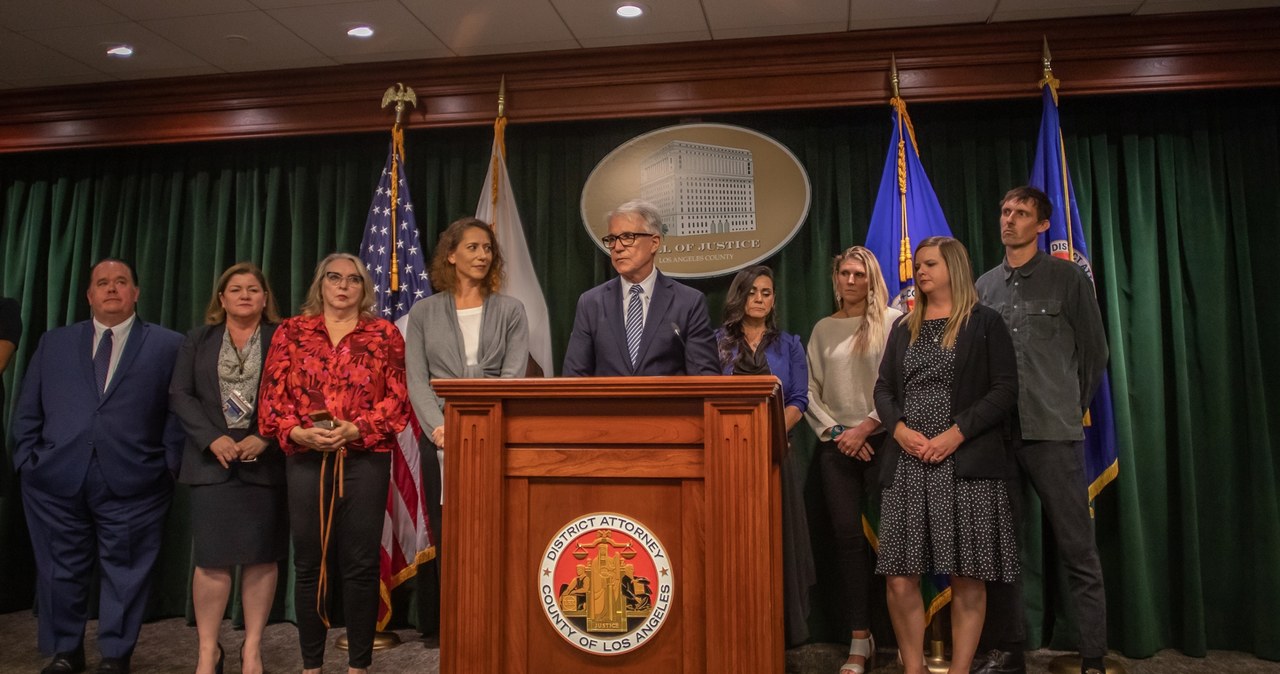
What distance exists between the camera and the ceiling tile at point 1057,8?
3.76 meters

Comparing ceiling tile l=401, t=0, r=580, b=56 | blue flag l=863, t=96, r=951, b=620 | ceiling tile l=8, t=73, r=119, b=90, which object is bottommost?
blue flag l=863, t=96, r=951, b=620

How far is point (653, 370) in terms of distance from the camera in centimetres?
252

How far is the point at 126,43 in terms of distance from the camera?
4.16 metres

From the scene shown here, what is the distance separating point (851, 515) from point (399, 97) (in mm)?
2824

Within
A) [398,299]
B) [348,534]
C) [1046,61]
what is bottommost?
[348,534]

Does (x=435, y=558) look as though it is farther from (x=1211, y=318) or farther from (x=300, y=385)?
(x=1211, y=318)

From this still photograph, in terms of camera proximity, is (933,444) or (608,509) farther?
(933,444)

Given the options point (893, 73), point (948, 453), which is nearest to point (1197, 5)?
point (893, 73)

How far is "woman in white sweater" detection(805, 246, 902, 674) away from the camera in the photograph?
3.49 meters

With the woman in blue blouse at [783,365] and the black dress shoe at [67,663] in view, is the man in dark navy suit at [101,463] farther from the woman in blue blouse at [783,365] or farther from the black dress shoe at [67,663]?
the woman in blue blouse at [783,365]

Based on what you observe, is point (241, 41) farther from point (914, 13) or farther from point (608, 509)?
point (608, 509)

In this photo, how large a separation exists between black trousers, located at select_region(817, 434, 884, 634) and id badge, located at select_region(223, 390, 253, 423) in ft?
7.08

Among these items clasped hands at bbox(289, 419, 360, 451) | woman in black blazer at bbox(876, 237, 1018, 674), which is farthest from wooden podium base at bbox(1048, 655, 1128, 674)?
clasped hands at bbox(289, 419, 360, 451)

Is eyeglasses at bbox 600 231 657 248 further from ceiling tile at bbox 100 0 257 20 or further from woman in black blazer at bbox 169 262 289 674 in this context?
ceiling tile at bbox 100 0 257 20
